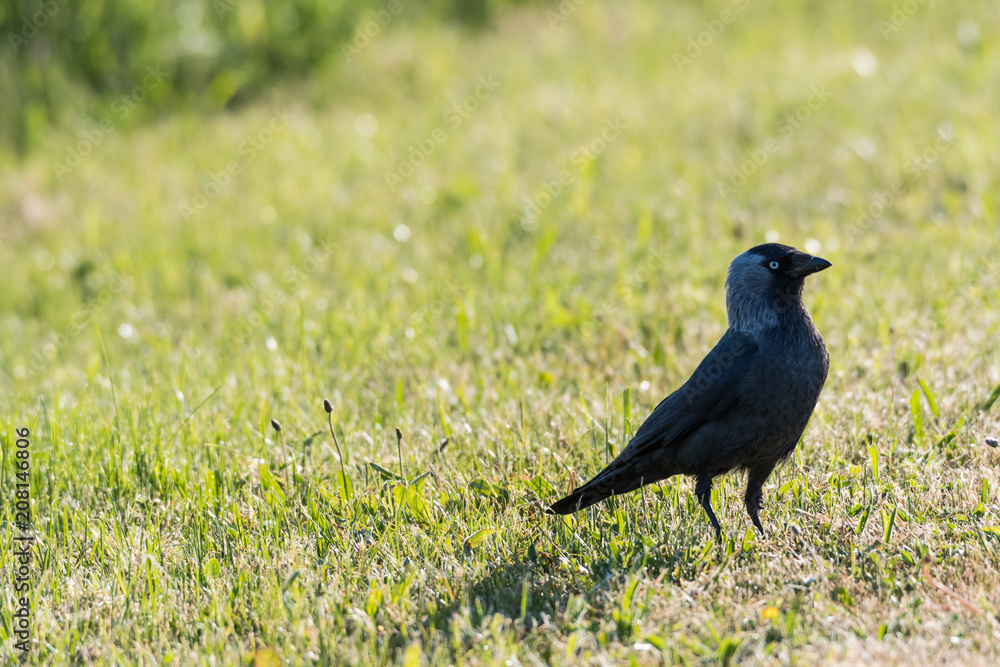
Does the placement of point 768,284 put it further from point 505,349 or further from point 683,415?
point 505,349

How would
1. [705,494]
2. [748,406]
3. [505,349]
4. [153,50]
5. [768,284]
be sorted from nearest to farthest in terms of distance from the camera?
[748,406] → [705,494] → [768,284] → [505,349] → [153,50]

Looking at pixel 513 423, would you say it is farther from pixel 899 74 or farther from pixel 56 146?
pixel 56 146

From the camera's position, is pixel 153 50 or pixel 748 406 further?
pixel 153 50

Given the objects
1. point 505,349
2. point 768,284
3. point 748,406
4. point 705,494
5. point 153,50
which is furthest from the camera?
point 153,50

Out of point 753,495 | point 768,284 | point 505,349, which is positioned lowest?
point 505,349

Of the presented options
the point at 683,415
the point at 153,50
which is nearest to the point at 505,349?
the point at 683,415

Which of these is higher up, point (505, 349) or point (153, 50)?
point (153, 50)

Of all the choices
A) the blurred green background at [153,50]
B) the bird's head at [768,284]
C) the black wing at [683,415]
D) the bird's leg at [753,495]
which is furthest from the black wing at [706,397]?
the blurred green background at [153,50]

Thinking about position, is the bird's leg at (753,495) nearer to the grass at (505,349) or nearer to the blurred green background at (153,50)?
the grass at (505,349)

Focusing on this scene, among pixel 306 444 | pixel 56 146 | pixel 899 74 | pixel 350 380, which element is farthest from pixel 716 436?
pixel 56 146

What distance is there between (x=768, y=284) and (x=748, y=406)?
538 mm

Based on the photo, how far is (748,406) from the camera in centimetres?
357

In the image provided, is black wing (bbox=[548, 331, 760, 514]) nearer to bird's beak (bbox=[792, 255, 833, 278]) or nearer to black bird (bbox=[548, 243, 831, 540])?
black bird (bbox=[548, 243, 831, 540])

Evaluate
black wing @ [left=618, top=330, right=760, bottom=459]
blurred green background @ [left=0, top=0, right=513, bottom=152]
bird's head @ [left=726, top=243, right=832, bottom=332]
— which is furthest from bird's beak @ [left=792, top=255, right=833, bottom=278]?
blurred green background @ [left=0, top=0, right=513, bottom=152]
